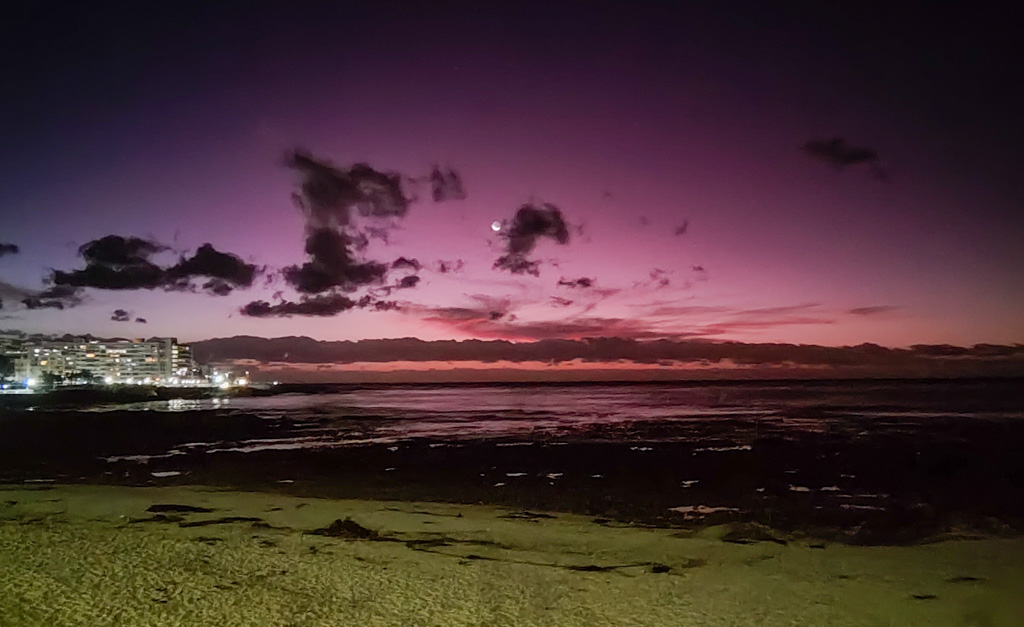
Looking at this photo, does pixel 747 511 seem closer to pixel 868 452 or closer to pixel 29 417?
pixel 868 452

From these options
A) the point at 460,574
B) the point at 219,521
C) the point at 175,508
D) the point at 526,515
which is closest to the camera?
the point at 460,574

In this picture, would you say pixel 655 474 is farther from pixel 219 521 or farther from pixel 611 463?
pixel 219 521

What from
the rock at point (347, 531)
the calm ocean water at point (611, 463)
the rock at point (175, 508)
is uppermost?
the rock at point (175, 508)

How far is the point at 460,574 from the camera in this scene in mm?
9992

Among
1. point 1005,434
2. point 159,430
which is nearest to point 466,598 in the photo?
point 1005,434

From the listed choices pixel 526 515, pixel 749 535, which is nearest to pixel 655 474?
pixel 526 515

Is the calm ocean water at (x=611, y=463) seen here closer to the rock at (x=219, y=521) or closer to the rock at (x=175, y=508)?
the rock at (x=175, y=508)

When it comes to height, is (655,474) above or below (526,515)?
below

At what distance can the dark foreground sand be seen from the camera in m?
8.14

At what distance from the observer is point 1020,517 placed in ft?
55.7

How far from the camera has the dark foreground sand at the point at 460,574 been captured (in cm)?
814

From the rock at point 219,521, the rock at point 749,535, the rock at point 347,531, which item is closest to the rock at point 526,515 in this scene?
the rock at point 347,531

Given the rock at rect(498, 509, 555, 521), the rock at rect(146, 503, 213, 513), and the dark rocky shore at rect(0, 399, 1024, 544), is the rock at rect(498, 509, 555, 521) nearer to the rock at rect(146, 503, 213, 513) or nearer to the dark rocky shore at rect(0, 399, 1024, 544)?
the dark rocky shore at rect(0, 399, 1024, 544)

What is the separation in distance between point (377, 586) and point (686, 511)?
386 inches
